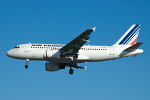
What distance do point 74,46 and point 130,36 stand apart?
12.8 meters

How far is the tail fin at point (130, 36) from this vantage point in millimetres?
63844

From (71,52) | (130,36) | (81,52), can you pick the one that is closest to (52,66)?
(71,52)

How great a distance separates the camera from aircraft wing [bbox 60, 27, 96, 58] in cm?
5482

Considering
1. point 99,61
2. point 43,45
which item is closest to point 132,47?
point 99,61

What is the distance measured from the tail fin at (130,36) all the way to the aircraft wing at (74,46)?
362 inches

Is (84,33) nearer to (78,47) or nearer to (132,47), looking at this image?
(78,47)

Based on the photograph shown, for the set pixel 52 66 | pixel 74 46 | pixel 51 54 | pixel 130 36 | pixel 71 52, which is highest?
pixel 130 36

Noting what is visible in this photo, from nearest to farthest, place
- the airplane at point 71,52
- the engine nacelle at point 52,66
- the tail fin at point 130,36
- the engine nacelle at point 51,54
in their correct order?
the engine nacelle at point 51,54, the airplane at point 71,52, the engine nacelle at point 52,66, the tail fin at point 130,36

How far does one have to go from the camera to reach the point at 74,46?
57.7m

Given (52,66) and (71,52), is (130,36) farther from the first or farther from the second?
(52,66)

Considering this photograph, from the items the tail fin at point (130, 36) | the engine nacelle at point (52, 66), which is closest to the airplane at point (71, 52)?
the engine nacelle at point (52, 66)

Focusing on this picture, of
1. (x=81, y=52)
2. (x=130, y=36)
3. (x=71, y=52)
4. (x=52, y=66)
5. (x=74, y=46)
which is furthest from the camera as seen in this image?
(x=130, y=36)

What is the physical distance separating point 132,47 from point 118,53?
2.71 metres

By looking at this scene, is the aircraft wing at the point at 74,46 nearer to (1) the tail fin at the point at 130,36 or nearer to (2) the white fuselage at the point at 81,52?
(2) the white fuselage at the point at 81,52
